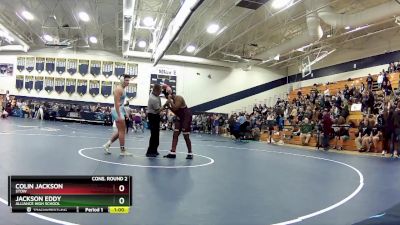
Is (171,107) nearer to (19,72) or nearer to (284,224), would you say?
(284,224)

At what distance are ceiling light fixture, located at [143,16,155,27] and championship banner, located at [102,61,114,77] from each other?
8965 mm

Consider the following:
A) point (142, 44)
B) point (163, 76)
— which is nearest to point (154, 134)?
point (142, 44)

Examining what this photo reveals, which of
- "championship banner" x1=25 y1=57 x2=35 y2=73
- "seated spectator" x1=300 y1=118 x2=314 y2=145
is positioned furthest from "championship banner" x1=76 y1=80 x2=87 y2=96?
"seated spectator" x1=300 y1=118 x2=314 y2=145

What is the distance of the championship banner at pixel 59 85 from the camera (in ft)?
101

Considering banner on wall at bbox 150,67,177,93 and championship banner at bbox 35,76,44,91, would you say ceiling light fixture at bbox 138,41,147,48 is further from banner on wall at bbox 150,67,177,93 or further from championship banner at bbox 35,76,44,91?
championship banner at bbox 35,76,44,91

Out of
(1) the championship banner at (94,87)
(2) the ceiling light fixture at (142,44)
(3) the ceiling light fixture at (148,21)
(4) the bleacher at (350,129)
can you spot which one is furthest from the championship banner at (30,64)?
(4) the bleacher at (350,129)

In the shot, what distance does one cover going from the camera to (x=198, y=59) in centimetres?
3156

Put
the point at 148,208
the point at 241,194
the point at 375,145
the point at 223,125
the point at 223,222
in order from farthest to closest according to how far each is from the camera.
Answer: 1. the point at 223,125
2. the point at 375,145
3. the point at 241,194
4. the point at 148,208
5. the point at 223,222

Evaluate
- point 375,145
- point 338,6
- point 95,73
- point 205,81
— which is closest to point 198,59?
point 205,81

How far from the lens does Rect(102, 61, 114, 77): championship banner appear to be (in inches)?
1234

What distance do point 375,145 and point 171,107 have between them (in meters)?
10.6

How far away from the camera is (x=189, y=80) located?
32.6 metres

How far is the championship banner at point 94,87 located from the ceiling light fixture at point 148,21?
9958 millimetres
